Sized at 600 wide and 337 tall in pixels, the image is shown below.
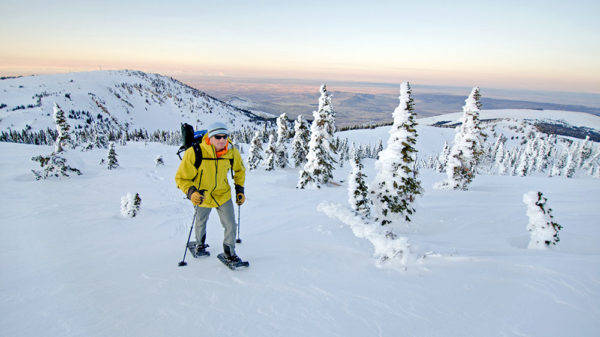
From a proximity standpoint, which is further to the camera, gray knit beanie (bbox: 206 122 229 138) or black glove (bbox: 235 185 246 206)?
black glove (bbox: 235 185 246 206)

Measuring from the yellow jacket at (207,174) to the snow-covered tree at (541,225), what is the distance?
8.22 meters

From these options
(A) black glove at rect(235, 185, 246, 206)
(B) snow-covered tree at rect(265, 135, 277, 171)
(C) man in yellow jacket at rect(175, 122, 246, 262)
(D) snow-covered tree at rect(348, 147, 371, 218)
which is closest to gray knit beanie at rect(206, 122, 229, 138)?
(C) man in yellow jacket at rect(175, 122, 246, 262)

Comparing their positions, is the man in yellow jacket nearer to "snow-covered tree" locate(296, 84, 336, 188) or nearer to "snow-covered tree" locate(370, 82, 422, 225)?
"snow-covered tree" locate(370, 82, 422, 225)

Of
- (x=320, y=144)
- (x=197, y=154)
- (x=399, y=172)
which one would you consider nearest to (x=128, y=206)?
(x=197, y=154)

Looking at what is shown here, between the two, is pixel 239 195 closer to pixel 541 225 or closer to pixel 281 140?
pixel 541 225

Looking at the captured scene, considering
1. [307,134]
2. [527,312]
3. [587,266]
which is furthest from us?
[307,134]

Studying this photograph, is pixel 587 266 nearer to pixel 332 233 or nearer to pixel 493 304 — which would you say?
pixel 493 304

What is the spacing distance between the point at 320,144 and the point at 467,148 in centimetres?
1483

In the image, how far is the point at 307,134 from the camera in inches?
1597

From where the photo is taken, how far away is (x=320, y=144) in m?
30.1

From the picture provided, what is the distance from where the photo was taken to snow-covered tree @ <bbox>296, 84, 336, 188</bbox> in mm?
29359

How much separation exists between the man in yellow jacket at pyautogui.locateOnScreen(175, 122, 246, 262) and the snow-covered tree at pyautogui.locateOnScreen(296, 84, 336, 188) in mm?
23943

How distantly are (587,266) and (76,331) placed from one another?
807cm

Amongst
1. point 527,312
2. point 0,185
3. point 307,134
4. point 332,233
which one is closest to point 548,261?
point 527,312
